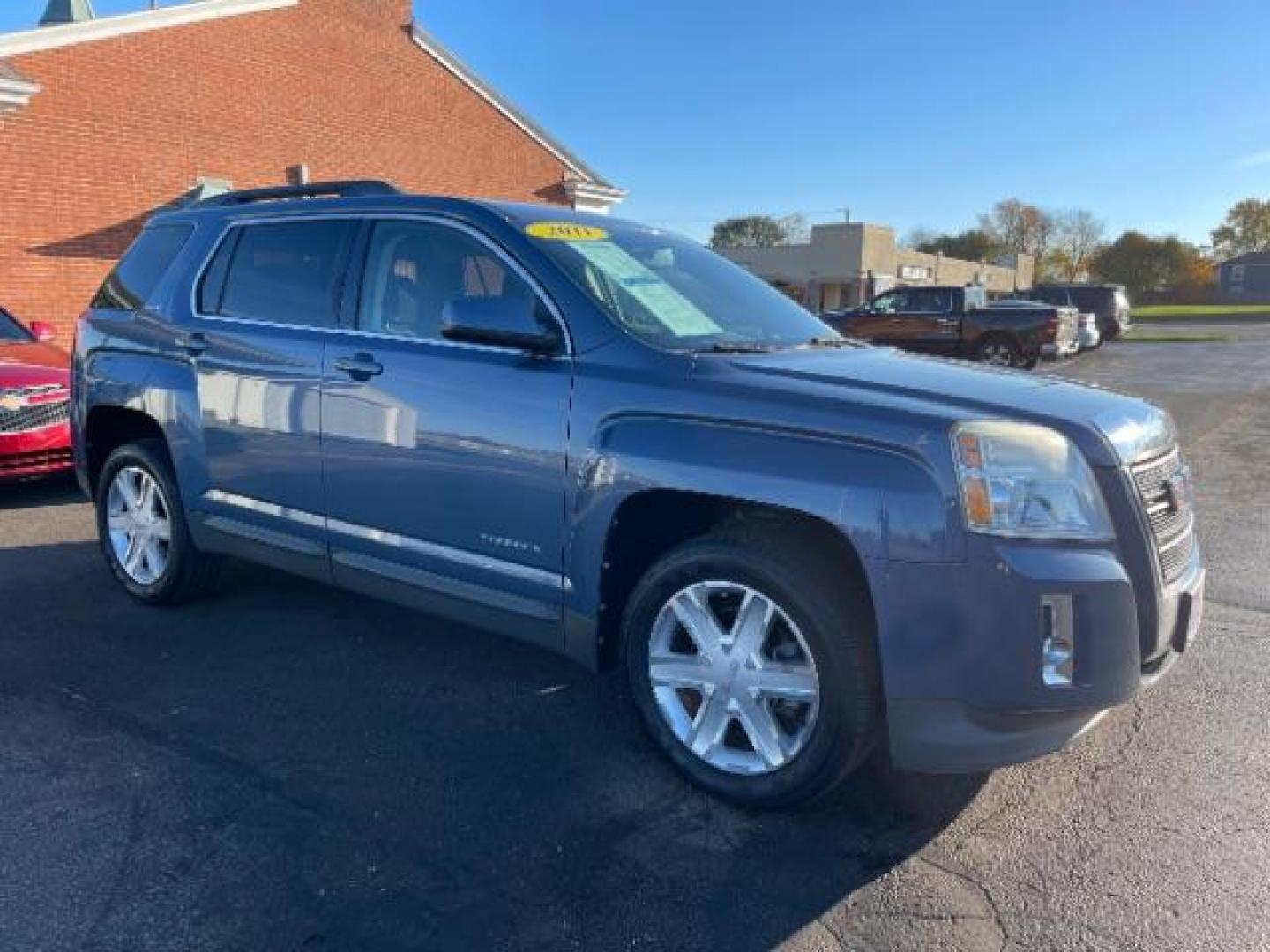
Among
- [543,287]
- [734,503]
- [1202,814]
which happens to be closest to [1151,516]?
[1202,814]

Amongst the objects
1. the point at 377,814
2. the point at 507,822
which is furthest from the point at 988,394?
the point at 377,814

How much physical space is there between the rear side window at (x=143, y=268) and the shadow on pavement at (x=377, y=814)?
176 centimetres

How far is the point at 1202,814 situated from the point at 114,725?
3.74 meters

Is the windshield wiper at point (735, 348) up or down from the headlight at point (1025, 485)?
up

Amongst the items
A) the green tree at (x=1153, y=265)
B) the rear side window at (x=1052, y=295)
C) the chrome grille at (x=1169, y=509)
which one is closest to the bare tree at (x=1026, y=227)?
the green tree at (x=1153, y=265)

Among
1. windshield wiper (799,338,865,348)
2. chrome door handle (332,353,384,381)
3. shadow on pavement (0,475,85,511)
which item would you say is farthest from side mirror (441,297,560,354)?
shadow on pavement (0,475,85,511)

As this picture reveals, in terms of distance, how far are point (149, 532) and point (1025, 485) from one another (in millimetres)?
4189

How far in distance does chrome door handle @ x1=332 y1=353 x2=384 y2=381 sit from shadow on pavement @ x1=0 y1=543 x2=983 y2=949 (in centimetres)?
128

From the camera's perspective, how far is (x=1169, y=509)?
9.68 feet

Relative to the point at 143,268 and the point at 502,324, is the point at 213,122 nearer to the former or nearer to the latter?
the point at 143,268

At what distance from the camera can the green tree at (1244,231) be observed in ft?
311

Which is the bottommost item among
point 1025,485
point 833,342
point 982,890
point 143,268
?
point 982,890

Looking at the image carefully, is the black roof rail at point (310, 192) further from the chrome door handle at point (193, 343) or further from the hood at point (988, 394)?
the hood at point (988, 394)

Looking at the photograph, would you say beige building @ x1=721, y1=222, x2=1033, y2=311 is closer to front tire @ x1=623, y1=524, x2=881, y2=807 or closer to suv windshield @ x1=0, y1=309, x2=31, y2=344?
suv windshield @ x1=0, y1=309, x2=31, y2=344
